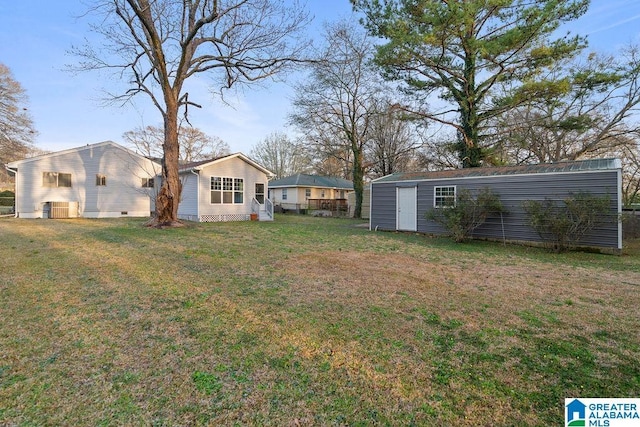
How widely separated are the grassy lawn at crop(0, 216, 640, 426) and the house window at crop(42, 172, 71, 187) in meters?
13.7

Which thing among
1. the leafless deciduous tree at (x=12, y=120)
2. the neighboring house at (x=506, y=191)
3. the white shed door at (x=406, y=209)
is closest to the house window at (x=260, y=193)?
the neighboring house at (x=506, y=191)

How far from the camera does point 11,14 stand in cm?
938

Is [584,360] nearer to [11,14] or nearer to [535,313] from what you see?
[535,313]

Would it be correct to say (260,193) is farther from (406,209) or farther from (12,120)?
(12,120)

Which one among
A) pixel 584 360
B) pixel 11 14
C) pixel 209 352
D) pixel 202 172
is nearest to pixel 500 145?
pixel 202 172

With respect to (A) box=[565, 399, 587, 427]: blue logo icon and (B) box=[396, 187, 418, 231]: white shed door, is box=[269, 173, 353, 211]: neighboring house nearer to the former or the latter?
(B) box=[396, 187, 418, 231]: white shed door

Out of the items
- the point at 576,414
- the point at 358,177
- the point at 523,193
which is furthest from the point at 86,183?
the point at 576,414

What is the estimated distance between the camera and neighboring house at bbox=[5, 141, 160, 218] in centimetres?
1611

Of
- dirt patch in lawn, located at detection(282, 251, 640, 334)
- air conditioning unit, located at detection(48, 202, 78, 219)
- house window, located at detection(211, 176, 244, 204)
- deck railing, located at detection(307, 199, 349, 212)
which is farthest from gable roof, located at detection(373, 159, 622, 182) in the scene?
air conditioning unit, located at detection(48, 202, 78, 219)

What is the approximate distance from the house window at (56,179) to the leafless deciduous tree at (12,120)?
37.9 ft

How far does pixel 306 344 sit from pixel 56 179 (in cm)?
1987

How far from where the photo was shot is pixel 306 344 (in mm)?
2926

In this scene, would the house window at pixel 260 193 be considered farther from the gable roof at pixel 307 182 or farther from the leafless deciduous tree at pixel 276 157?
the leafless deciduous tree at pixel 276 157

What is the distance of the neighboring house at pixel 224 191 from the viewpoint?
640 inches
